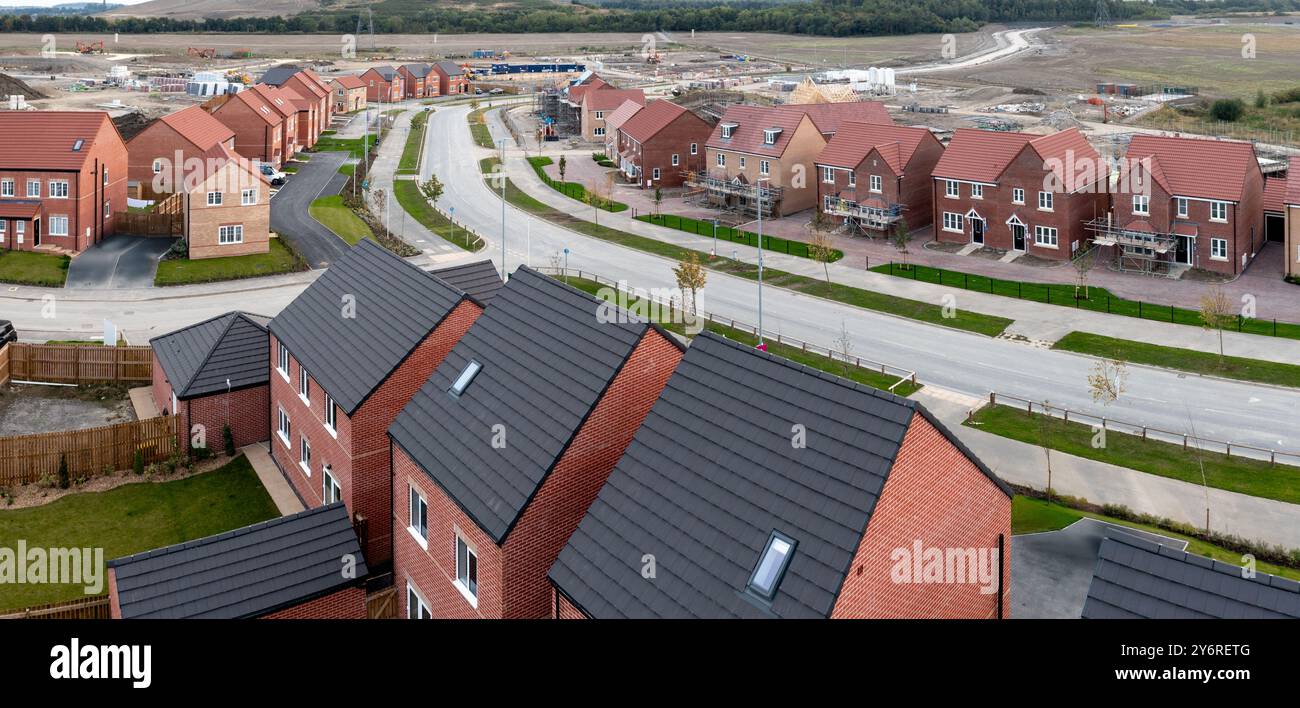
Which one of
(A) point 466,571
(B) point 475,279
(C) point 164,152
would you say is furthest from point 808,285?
(C) point 164,152

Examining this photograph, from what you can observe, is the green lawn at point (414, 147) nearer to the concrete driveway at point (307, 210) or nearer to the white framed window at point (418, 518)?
the concrete driveway at point (307, 210)

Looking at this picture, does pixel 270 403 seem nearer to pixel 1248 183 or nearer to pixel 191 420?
pixel 191 420

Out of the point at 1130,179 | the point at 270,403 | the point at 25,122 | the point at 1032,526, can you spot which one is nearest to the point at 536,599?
the point at 1032,526

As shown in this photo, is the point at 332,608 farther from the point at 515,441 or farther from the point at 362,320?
the point at 362,320

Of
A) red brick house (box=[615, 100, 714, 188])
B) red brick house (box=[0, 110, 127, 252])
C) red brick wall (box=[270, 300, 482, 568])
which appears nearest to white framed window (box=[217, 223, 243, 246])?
red brick house (box=[0, 110, 127, 252])

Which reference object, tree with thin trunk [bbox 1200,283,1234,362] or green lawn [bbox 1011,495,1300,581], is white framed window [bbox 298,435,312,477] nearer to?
green lawn [bbox 1011,495,1300,581]

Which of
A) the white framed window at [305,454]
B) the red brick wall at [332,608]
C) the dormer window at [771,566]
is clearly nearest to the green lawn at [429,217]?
the white framed window at [305,454]
